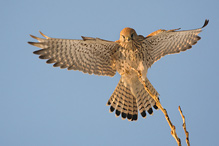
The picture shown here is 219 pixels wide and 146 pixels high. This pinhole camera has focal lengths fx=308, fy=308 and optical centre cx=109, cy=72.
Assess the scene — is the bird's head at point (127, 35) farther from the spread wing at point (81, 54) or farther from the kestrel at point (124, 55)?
the spread wing at point (81, 54)

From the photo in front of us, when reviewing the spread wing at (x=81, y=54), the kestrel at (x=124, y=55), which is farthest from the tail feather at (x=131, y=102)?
the spread wing at (x=81, y=54)

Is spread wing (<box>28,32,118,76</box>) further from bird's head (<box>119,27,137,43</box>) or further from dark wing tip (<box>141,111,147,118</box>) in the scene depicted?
dark wing tip (<box>141,111,147,118</box>)

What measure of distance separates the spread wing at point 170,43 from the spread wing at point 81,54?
0.62 metres

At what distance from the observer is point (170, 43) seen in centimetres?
495

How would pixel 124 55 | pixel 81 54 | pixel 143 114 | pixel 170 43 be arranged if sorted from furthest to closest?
1. pixel 143 114
2. pixel 170 43
3. pixel 81 54
4. pixel 124 55

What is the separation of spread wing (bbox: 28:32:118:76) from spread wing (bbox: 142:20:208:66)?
2.02ft

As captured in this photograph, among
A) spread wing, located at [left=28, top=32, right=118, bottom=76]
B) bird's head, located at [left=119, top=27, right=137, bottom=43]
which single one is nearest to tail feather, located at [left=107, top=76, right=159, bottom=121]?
spread wing, located at [left=28, top=32, right=118, bottom=76]

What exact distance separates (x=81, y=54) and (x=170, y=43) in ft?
4.74

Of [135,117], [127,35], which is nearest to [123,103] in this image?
[135,117]

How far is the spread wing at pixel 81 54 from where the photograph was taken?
448cm

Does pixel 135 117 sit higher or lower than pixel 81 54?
lower

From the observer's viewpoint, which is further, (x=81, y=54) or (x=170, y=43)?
(x=170, y=43)

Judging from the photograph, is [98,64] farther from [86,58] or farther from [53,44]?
[53,44]

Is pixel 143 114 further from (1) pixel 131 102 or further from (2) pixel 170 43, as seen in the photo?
(2) pixel 170 43
